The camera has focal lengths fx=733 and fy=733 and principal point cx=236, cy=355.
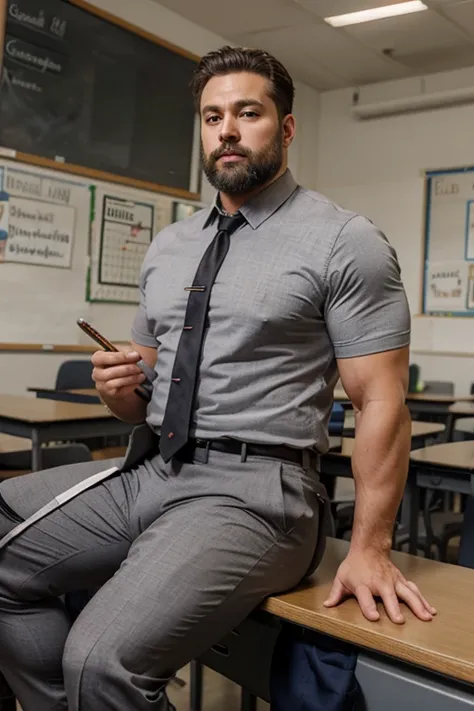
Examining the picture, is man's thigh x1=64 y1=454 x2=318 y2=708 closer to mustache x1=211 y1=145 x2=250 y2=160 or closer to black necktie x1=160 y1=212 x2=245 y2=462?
black necktie x1=160 y1=212 x2=245 y2=462

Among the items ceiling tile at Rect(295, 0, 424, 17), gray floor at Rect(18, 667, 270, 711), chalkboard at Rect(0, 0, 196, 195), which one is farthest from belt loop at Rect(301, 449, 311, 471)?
ceiling tile at Rect(295, 0, 424, 17)

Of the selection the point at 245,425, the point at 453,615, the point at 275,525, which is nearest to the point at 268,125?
the point at 245,425

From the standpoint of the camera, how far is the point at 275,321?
1.25 meters

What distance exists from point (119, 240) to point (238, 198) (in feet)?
11.3

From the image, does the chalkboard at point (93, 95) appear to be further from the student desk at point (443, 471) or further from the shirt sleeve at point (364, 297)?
the shirt sleeve at point (364, 297)

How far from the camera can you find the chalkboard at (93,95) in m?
4.12

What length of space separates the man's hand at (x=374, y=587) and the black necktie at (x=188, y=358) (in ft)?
1.14

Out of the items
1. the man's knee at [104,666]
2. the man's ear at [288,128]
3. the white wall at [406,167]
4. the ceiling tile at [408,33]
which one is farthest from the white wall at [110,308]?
the man's knee at [104,666]

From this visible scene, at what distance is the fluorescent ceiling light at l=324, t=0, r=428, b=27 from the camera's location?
15.5 ft

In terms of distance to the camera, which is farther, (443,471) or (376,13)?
(376,13)

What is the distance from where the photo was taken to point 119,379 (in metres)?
1.37

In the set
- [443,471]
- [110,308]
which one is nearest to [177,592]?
[443,471]

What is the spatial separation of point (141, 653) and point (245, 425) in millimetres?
398

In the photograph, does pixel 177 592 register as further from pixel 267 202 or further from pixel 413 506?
pixel 413 506
